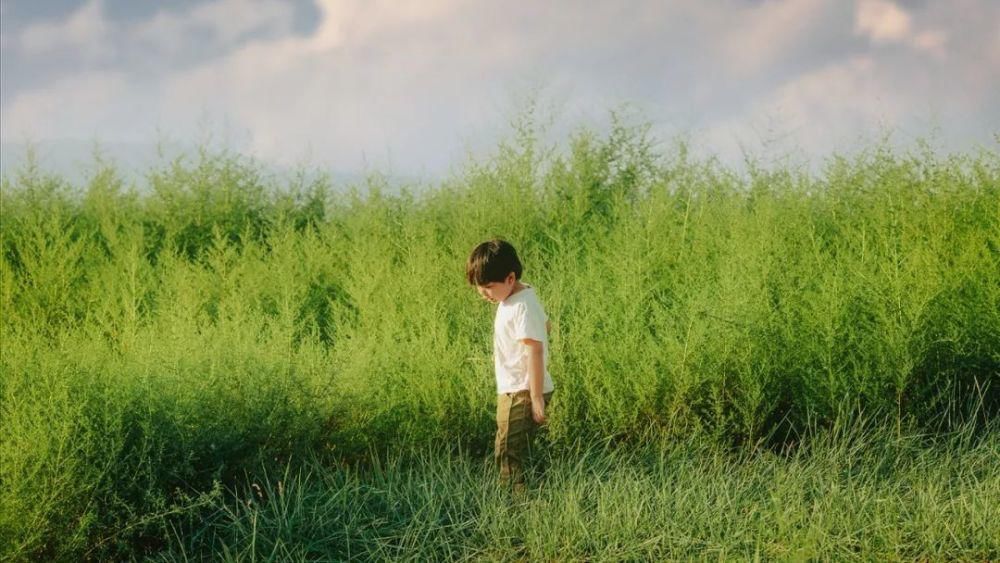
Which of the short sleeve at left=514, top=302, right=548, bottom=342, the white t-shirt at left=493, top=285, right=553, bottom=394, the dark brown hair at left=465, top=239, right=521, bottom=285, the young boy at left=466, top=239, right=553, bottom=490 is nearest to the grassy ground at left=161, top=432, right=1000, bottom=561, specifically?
the young boy at left=466, top=239, right=553, bottom=490

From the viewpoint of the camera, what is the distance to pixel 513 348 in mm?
4379

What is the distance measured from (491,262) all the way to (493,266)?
22mm

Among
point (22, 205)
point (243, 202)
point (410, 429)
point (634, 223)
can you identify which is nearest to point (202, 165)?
point (243, 202)

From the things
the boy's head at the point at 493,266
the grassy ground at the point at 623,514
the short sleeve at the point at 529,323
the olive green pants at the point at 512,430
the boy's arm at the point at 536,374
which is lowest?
the grassy ground at the point at 623,514

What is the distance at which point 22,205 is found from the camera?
40.0 ft

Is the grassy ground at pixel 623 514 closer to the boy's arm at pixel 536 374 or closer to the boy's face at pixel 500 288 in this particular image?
the boy's arm at pixel 536 374

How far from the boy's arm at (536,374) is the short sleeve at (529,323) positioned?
3 cm

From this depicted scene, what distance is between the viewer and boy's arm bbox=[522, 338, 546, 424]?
421 centimetres

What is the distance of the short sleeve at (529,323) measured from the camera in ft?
13.9

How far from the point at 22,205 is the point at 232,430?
922cm

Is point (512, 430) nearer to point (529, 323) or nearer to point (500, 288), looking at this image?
point (529, 323)

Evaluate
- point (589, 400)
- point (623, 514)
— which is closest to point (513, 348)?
point (623, 514)

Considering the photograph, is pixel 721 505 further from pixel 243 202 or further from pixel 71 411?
pixel 243 202

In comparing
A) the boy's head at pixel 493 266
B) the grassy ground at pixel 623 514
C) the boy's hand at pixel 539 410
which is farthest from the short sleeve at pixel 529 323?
the grassy ground at pixel 623 514
